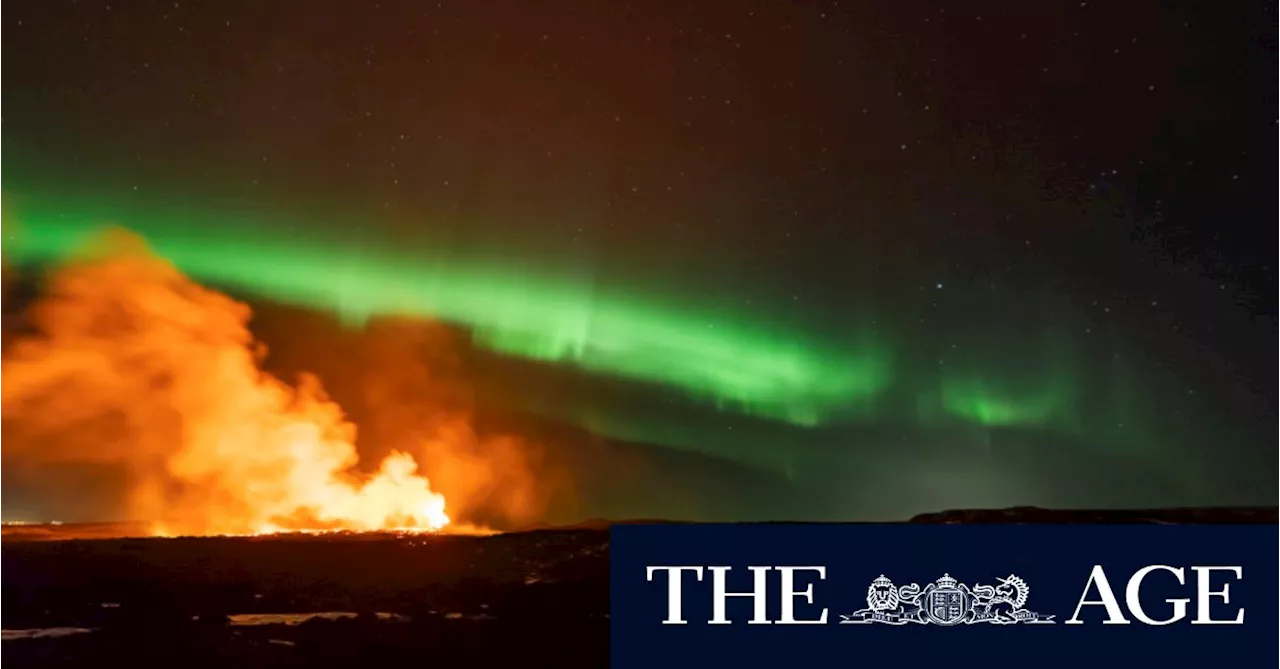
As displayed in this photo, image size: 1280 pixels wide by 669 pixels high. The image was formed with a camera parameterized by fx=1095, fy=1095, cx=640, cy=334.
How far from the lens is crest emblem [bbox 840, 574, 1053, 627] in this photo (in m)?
13.6

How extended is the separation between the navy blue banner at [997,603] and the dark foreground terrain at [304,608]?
12.9ft

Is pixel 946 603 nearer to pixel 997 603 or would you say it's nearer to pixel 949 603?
pixel 949 603

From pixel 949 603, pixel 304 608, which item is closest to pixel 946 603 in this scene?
pixel 949 603

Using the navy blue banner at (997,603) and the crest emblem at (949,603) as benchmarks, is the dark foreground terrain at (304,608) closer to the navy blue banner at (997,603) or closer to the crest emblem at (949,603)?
the navy blue banner at (997,603)

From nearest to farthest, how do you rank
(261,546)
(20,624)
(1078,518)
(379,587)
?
(20,624)
(379,587)
(261,546)
(1078,518)

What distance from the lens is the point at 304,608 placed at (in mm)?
26750

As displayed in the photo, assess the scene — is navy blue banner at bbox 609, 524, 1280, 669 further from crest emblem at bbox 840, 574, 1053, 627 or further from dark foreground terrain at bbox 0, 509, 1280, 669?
dark foreground terrain at bbox 0, 509, 1280, 669

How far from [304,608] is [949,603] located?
59.4 feet

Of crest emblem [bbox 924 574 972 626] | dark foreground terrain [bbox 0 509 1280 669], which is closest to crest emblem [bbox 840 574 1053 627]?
crest emblem [bbox 924 574 972 626]

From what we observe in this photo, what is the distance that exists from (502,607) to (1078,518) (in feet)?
216

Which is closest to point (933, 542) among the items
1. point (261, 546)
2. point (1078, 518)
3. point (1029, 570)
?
point (1029, 570)

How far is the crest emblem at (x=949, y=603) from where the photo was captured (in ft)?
44.8

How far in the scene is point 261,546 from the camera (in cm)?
6034

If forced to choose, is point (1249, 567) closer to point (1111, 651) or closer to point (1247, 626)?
point (1247, 626)
